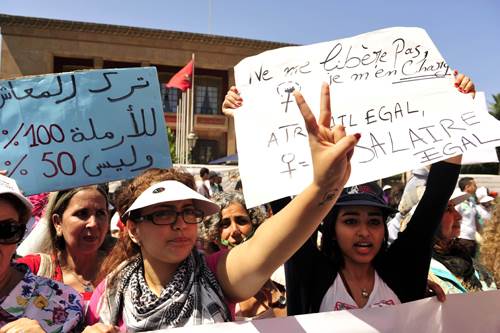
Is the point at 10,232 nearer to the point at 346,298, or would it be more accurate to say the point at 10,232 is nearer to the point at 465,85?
the point at 346,298

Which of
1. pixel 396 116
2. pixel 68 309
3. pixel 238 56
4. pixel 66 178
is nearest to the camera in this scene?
pixel 68 309

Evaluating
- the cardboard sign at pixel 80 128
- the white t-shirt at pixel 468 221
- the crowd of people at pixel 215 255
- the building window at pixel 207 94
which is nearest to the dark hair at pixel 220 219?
the crowd of people at pixel 215 255

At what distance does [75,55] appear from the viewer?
119 ft

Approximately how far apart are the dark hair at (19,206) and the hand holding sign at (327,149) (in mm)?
965

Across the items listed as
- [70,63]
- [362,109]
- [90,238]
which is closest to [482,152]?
[362,109]

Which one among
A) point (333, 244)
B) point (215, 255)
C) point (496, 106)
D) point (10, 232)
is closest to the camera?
point (10, 232)

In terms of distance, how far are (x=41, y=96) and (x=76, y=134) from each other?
24 cm

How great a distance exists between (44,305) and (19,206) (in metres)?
0.34

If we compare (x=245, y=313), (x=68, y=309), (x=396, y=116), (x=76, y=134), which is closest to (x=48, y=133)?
(x=76, y=134)

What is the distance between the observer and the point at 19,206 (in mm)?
1698

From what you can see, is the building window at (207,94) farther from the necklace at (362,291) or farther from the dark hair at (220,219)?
the necklace at (362,291)

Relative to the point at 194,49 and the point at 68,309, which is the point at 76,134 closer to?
the point at 68,309

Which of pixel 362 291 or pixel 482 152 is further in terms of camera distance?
pixel 482 152

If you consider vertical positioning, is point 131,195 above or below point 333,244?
above
